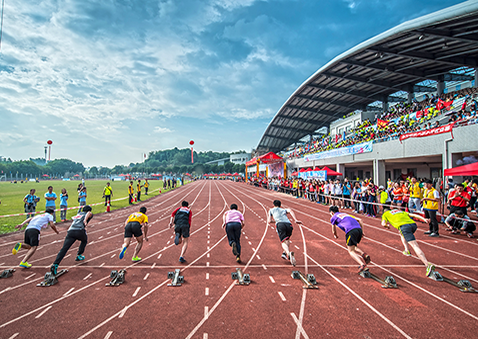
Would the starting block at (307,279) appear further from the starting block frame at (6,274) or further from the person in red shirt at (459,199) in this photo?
the person in red shirt at (459,199)

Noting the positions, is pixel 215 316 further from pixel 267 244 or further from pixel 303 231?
pixel 303 231

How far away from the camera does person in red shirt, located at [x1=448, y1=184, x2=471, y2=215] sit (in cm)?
848

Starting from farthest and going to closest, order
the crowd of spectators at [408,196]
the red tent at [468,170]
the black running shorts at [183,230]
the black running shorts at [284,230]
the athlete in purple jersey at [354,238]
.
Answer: the red tent at [468,170], the crowd of spectators at [408,196], the black running shorts at [183,230], the black running shorts at [284,230], the athlete in purple jersey at [354,238]

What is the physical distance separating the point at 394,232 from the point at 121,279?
966 cm

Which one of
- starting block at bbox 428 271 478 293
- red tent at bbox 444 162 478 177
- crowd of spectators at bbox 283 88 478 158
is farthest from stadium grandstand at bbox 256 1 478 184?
starting block at bbox 428 271 478 293

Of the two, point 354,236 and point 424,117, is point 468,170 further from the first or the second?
point 424,117

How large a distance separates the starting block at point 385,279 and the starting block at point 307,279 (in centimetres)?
126

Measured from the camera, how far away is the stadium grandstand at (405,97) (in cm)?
1555

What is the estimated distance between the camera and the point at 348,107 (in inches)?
1519

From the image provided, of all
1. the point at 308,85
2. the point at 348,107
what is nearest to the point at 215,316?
the point at 308,85

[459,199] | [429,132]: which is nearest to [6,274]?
[459,199]

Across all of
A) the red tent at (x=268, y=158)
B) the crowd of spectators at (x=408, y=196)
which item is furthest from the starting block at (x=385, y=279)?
the red tent at (x=268, y=158)

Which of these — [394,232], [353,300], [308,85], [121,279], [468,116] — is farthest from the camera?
[308,85]

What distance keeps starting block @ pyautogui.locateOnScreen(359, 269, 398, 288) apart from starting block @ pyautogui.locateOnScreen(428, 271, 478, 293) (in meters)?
1.01
